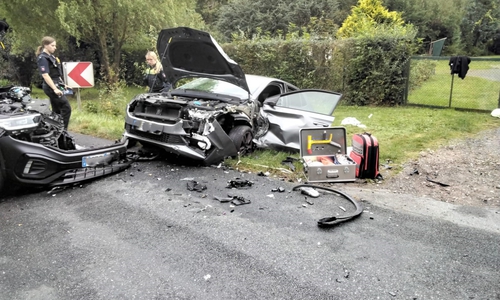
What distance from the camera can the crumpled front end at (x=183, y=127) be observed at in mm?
5301

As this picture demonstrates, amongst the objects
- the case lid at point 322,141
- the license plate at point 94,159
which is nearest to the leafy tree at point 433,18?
the case lid at point 322,141

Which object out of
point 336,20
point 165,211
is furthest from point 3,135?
point 336,20

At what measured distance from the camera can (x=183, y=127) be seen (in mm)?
5273

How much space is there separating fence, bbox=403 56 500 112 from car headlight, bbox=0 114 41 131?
1084 cm

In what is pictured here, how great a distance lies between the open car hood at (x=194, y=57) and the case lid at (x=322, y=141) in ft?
4.30

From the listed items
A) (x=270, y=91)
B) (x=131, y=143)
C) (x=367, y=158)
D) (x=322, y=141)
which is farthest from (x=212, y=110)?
(x=367, y=158)

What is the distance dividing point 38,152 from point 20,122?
0.39m

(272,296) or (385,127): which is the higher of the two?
(272,296)

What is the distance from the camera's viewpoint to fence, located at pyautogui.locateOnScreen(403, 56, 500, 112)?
1070cm

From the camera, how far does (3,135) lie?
158 inches

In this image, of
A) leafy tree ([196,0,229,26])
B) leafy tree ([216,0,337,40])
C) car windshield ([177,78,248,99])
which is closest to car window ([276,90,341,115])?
car windshield ([177,78,248,99])

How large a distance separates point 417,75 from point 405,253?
10216 millimetres

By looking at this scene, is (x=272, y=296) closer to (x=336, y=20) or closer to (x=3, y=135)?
(x=3, y=135)

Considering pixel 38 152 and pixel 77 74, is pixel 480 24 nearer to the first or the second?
pixel 77 74
